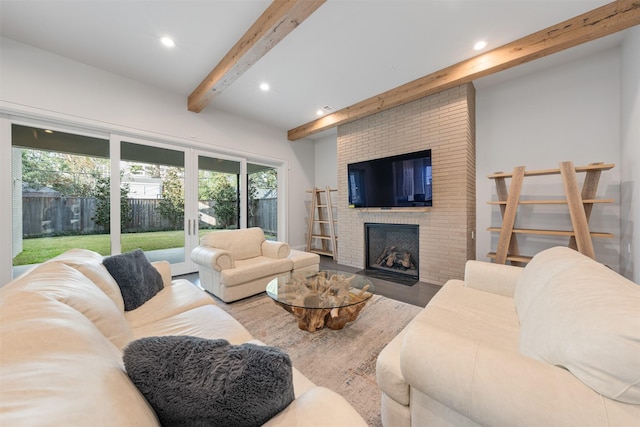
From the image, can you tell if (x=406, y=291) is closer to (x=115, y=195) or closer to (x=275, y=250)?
(x=275, y=250)

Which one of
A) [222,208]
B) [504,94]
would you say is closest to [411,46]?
[504,94]

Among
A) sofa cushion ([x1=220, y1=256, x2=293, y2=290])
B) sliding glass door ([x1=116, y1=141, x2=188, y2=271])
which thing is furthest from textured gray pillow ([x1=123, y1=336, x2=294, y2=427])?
sliding glass door ([x1=116, y1=141, x2=188, y2=271])

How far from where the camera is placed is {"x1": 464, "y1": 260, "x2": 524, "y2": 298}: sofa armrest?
180 centimetres

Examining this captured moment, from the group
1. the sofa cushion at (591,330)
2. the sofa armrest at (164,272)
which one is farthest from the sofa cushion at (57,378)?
the sofa armrest at (164,272)

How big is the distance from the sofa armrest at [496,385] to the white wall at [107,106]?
167 inches

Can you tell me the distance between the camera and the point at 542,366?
784mm

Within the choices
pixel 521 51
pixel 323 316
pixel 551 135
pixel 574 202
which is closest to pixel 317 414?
pixel 323 316

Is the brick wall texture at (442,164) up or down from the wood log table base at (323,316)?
up

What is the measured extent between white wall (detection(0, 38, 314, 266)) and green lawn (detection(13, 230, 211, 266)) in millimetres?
762

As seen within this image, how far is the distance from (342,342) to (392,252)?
2.53 m

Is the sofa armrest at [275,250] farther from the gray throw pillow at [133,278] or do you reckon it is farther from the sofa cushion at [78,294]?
the sofa cushion at [78,294]

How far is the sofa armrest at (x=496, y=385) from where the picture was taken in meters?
0.68

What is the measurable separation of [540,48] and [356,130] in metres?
2.59

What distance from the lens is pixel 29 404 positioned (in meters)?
0.39
